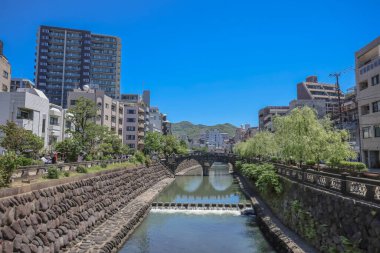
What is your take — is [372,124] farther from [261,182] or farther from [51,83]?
[51,83]

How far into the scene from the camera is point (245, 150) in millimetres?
73125

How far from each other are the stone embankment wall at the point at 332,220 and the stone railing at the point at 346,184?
0.40 meters

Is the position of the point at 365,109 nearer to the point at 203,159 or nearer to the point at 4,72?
the point at 203,159

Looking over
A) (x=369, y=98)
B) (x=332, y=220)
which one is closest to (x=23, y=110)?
(x=332, y=220)

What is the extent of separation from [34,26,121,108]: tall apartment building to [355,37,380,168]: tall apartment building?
3966 inches

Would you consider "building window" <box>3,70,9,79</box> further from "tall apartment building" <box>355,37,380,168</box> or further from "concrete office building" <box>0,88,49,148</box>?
"tall apartment building" <box>355,37,380,168</box>

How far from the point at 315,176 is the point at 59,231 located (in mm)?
17571

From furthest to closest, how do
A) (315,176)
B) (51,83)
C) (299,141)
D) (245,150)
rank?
(51,83), (245,150), (299,141), (315,176)

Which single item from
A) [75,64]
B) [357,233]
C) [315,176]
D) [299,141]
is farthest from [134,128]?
[357,233]

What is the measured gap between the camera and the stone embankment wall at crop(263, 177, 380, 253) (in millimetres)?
13586

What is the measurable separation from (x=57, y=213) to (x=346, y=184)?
703 inches

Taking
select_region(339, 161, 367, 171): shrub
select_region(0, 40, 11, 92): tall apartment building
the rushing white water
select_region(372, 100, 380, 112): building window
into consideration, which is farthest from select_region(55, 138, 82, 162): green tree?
select_region(372, 100, 380, 112): building window

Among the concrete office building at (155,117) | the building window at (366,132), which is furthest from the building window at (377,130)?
the concrete office building at (155,117)

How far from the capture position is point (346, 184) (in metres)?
16.5
